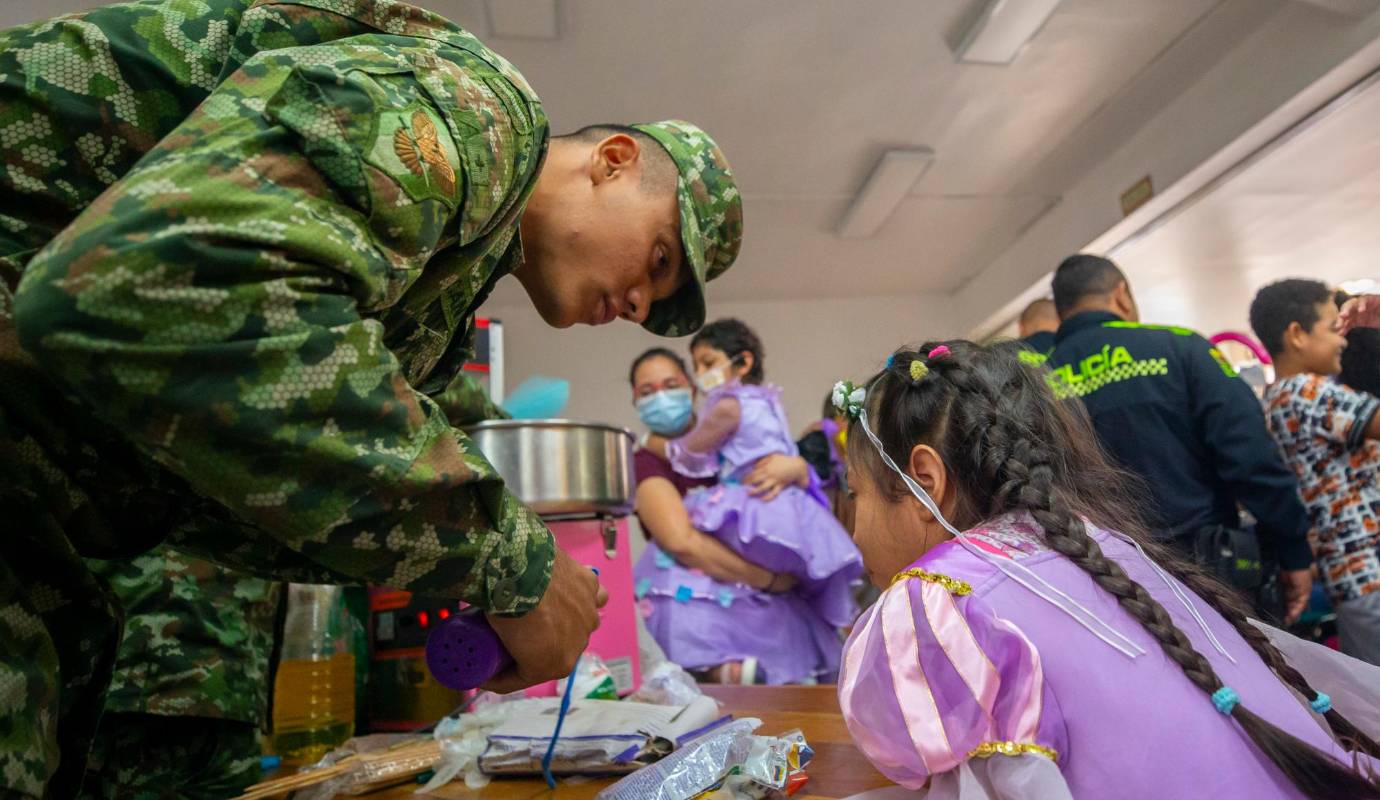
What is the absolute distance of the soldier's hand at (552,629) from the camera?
71 cm

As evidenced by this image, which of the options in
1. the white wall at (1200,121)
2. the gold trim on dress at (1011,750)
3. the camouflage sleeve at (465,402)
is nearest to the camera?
the gold trim on dress at (1011,750)

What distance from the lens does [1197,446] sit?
1904mm

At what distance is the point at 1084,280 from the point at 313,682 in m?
1.93

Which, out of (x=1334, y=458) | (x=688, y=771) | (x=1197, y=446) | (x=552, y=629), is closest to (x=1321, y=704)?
(x=688, y=771)

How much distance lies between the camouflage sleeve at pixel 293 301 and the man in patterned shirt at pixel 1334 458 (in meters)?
2.03

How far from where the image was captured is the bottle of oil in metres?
1.36

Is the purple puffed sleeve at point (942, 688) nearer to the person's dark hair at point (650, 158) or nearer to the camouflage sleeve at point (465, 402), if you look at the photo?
the person's dark hair at point (650, 158)

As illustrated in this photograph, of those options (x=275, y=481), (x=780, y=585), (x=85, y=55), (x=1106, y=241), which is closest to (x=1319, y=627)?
(x=780, y=585)

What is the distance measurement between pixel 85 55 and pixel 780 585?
181cm

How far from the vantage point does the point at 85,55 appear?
610 millimetres

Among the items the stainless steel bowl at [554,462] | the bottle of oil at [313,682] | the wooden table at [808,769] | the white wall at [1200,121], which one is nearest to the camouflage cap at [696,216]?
the stainless steel bowl at [554,462]

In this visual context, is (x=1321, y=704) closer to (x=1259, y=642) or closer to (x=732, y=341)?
(x=1259, y=642)

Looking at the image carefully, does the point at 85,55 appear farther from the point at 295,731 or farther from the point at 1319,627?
the point at 1319,627

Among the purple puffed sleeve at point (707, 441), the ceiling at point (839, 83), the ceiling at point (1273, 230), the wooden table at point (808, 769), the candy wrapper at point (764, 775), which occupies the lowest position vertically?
the wooden table at point (808, 769)
